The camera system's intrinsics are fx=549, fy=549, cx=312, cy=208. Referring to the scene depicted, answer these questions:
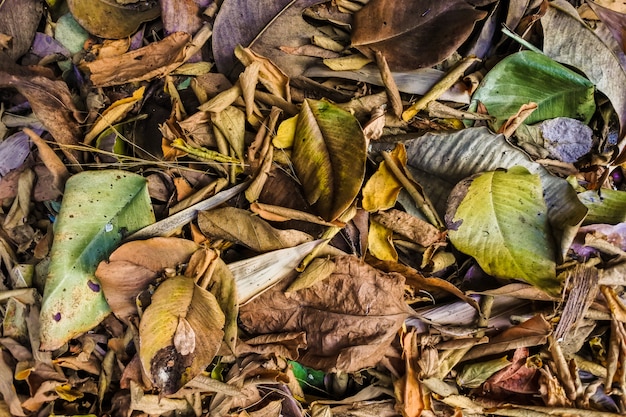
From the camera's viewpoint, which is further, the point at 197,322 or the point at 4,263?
the point at 4,263

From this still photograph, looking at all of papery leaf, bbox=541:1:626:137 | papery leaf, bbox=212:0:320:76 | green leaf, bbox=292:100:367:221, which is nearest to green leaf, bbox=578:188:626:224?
papery leaf, bbox=541:1:626:137

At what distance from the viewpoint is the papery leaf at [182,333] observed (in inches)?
30.0

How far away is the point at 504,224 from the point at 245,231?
38 centimetres

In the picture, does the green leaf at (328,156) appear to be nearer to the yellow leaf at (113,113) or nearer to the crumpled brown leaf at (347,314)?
the crumpled brown leaf at (347,314)

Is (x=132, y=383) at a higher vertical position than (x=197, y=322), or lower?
lower

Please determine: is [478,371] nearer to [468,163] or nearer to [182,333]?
[468,163]

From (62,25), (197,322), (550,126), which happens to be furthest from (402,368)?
(62,25)

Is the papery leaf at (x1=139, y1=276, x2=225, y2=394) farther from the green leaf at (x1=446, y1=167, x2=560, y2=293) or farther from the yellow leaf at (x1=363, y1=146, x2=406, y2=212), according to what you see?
the green leaf at (x1=446, y1=167, x2=560, y2=293)

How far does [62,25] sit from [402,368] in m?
0.78

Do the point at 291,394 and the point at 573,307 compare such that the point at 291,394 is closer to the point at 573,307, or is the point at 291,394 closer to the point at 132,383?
the point at 132,383

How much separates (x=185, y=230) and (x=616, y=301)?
2.21 ft

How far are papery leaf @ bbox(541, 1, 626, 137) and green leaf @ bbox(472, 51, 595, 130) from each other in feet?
0.06

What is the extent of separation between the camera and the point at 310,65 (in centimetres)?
85

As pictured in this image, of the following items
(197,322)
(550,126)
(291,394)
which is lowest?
(291,394)
